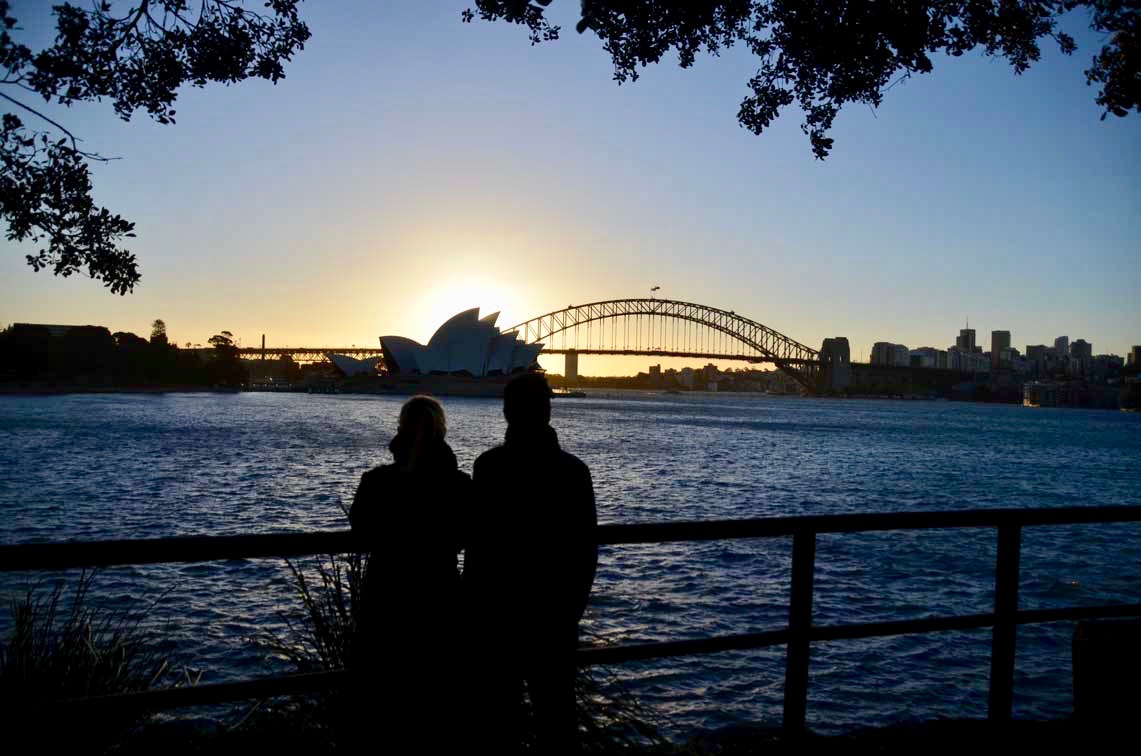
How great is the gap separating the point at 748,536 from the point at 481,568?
0.92 metres

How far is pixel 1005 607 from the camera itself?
3689 mm

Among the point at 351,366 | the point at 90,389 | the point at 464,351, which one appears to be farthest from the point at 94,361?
the point at 464,351

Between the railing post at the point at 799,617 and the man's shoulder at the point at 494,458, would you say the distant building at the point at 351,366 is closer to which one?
the railing post at the point at 799,617

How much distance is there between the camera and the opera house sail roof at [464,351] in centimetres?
12612

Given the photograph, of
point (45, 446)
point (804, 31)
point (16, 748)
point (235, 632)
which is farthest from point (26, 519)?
point (45, 446)

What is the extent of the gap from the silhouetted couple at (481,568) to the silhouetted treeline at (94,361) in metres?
121

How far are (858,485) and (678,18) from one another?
27.4 meters

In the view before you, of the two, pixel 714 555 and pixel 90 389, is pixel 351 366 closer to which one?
pixel 90 389

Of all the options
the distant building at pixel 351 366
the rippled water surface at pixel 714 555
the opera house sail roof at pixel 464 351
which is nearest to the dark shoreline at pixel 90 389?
the distant building at pixel 351 366

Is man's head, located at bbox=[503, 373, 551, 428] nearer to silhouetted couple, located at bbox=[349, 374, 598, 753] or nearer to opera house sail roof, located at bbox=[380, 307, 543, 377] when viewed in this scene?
silhouetted couple, located at bbox=[349, 374, 598, 753]

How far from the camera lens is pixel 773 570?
1505 cm

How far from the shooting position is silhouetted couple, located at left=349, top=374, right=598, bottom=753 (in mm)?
3021

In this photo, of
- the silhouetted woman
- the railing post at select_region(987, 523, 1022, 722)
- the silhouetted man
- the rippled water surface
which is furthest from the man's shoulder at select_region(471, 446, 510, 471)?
the rippled water surface

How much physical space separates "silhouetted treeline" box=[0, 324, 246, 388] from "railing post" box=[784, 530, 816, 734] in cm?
12109
